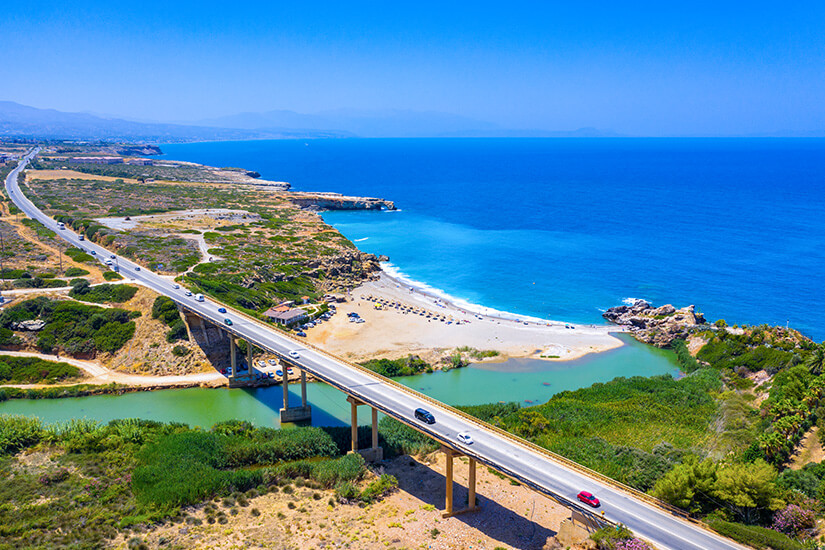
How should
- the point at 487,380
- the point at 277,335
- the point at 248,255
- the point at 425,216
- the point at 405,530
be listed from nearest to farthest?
the point at 405,530 → the point at 277,335 → the point at 487,380 → the point at 248,255 → the point at 425,216

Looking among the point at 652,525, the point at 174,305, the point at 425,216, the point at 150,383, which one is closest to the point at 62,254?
the point at 174,305

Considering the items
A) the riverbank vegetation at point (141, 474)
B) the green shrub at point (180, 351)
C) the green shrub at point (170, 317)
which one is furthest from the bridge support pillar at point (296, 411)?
the green shrub at point (170, 317)

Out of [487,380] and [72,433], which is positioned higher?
[72,433]

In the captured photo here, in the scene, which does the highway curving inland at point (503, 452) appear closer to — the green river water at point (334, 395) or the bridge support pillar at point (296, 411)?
the bridge support pillar at point (296, 411)

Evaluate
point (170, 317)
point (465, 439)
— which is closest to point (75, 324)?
point (170, 317)

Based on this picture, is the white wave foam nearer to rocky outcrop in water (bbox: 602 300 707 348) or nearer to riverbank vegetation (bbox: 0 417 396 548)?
rocky outcrop in water (bbox: 602 300 707 348)

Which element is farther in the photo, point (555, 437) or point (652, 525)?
point (555, 437)

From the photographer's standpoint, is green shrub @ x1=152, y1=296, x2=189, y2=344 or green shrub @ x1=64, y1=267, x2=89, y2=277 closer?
green shrub @ x1=152, y1=296, x2=189, y2=344

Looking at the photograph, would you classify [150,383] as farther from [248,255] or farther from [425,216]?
[425,216]

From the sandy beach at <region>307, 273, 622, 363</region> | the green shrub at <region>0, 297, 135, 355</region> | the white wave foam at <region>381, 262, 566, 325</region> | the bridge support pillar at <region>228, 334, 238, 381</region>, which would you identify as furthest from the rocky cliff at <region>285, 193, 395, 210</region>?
the bridge support pillar at <region>228, 334, 238, 381</region>
